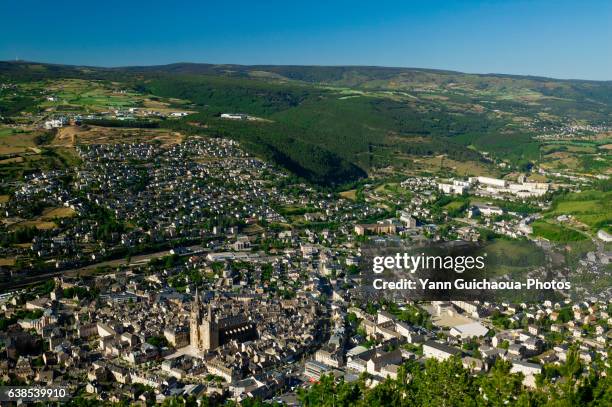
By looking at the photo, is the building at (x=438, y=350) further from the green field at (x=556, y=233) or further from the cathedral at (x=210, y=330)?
the green field at (x=556, y=233)

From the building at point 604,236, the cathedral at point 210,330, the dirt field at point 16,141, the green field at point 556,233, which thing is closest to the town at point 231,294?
the cathedral at point 210,330

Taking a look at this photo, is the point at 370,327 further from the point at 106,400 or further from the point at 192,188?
the point at 192,188

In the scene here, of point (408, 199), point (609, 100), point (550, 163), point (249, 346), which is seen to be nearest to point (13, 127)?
point (408, 199)

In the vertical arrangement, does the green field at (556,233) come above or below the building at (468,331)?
above

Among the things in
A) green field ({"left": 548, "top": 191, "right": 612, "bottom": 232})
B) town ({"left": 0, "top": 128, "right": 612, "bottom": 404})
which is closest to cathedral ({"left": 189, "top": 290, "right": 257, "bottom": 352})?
town ({"left": 0, "top": 128, "right": 612, "bottom": 404})

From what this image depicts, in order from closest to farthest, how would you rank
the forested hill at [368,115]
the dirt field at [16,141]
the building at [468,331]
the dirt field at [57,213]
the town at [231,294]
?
the town at [231,294] < the building at [468,331] < the dirt field at [57,213] < the dirt field at [16,141] < the forested hill at [368,115]

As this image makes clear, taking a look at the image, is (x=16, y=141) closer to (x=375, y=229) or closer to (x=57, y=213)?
(x=57, y=213)
